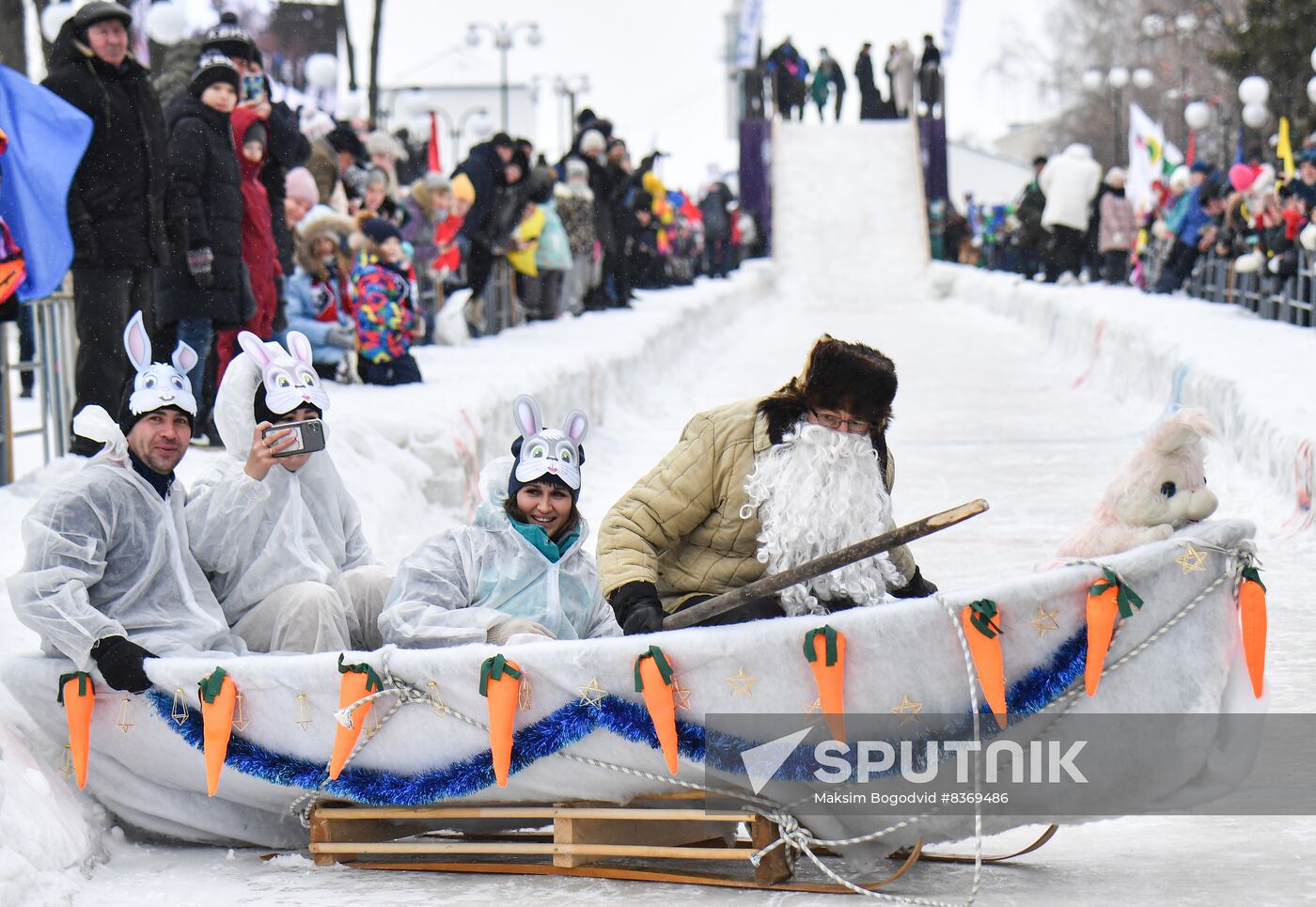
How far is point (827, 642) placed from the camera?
11.9 feet

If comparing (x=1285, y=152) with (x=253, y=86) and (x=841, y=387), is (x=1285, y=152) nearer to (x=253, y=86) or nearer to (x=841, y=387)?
(x=253, y=86)

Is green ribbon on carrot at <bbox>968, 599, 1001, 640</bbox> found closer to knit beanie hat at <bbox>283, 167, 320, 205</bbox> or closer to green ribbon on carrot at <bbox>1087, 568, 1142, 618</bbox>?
green ribbon on carrot at <bbox>1087, 568, 1142, 618</bbox>

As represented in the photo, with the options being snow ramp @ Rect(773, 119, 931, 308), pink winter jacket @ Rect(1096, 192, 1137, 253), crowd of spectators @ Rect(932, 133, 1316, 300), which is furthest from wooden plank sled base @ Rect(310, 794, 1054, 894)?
snow ramp @ Rect(773, 119, 931, 308)

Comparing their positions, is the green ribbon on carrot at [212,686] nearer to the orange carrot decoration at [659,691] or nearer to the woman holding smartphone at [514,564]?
the woman holding smartphone at [514,564]

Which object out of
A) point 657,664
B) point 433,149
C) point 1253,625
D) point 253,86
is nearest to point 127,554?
point 657,664

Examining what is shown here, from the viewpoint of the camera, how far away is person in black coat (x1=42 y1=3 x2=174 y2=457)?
6613 mm

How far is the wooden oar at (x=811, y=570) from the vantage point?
12.1 feet

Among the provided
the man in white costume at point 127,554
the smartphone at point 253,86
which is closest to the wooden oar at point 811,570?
the man in white costume at point 127,554

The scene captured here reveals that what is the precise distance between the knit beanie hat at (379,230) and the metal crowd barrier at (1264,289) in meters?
6.29

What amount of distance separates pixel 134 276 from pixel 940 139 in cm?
3082

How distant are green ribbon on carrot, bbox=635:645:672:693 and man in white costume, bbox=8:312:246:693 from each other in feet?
3.66

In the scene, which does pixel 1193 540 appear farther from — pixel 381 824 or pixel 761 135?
pixel 761 135

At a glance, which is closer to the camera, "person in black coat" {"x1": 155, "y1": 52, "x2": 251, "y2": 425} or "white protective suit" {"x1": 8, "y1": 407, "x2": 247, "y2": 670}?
"white protective suit" {"x1": 8, "y1": 407, "x2": 247, "y2": 670}

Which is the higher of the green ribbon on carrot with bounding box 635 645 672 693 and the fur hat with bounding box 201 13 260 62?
the fur hat with bounding box 201 13 260 62
